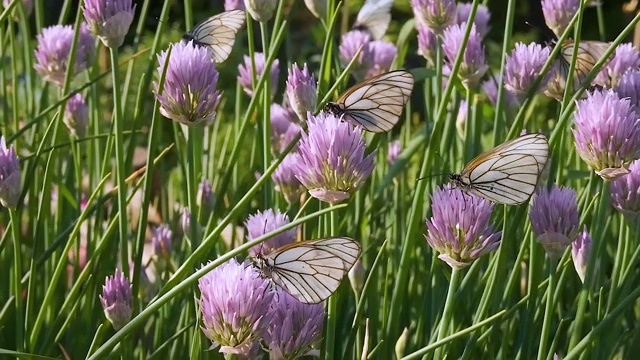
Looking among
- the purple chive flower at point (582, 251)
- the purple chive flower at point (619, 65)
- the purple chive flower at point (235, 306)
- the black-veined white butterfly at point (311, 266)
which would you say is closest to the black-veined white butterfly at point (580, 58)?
the purple chive flower at point (619, 65)

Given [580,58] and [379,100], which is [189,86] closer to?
[379,100]

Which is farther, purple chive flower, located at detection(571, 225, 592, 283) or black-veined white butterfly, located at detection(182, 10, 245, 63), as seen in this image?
black-veined white butterfly, located at detection(182, 10, 245, 63)

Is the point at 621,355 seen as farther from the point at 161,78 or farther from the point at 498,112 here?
the point at 161,78

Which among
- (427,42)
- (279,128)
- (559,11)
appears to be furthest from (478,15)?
(279,128)

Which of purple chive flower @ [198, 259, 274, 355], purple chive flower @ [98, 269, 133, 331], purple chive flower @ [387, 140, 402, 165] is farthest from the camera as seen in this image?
purple chive flower @ [387, 140, 402, 165]

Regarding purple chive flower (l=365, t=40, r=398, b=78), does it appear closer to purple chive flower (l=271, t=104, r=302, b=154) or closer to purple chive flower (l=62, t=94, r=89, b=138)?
purple chive flower (l=271, t=104, r=302, b=154)

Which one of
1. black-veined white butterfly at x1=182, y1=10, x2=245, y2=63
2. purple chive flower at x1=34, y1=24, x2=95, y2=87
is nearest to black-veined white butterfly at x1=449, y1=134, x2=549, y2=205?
black-veined white butterfly at x1=182, y1=10, x2=245, y2=63

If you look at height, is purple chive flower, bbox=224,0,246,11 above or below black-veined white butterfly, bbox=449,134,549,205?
above
